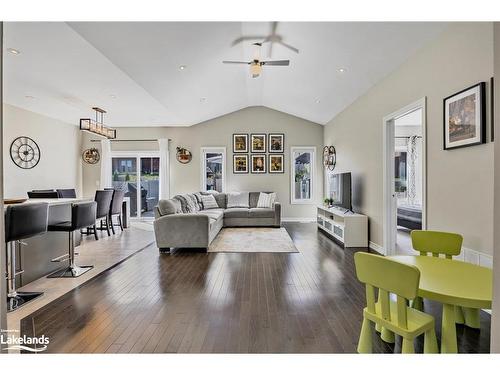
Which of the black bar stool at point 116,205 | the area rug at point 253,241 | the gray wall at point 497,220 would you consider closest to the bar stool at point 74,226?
the area rug at point 253,241

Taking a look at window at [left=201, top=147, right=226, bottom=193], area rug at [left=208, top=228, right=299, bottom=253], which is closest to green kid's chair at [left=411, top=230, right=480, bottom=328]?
area rug at [left=208, top=228, right=299, bottom=253]

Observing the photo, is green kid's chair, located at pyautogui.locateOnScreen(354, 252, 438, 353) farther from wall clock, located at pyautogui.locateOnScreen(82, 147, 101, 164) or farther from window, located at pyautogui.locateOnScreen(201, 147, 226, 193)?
wall clock, located at pyautogui.locateOnScreen(82, 147, 101, 164)

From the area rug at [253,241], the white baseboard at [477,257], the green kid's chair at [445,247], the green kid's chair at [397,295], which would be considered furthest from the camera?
the area rug at [253,241]

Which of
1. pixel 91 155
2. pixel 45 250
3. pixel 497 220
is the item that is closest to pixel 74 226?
pixel 45 250

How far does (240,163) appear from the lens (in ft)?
27.4

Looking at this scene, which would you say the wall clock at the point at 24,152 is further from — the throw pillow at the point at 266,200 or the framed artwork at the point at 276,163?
the framed artwork at the point at 276,163

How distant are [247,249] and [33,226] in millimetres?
3018

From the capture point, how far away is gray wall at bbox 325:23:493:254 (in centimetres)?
239

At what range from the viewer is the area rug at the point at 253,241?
15.6ft

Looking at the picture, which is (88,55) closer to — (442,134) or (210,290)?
(210,290)

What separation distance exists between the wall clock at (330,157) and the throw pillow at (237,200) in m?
2.43

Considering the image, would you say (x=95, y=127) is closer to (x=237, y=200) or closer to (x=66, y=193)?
(x=66, y=193)

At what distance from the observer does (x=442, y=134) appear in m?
2.94

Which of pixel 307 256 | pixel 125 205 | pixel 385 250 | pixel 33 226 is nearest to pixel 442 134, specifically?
pixel 385 250
